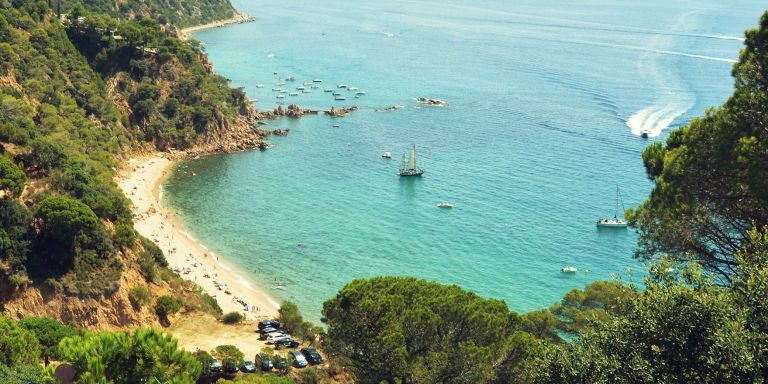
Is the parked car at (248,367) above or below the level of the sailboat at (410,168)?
above

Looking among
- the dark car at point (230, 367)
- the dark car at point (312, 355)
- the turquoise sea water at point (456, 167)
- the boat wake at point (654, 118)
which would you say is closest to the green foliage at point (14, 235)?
the dark car at point (230, 367)

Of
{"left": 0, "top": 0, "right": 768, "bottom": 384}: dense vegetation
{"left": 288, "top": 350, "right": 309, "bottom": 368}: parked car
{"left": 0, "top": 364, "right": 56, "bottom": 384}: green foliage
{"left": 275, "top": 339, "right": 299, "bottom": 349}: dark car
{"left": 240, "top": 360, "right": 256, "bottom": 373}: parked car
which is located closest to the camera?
{"left": 0, "top": 0, "right": 768, "bottom": 384}: dense vegetation

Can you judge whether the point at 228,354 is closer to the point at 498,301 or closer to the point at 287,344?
the point at 287,344

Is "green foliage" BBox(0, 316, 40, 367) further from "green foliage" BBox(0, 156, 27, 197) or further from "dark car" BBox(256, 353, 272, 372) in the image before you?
"green foliage" BBox(0, 156, 27, 197)

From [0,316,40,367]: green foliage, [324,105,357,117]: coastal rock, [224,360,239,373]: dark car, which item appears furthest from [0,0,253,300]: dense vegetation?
[324,105,357,117]: coastal rock

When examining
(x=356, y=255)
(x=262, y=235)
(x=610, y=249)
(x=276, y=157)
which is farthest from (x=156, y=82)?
(x=610, y=249)

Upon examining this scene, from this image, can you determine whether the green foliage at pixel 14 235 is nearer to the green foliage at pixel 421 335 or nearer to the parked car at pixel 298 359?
the parked car at pixel 298 359

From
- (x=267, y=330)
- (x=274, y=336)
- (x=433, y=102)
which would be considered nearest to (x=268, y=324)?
(x=267, y=330)
